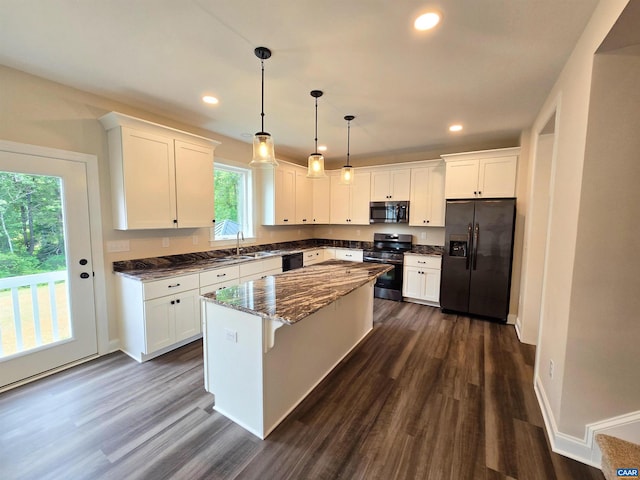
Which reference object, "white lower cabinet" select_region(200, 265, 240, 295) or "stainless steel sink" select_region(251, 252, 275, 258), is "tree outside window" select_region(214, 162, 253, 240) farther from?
"white lower cabinet" select_region(200, 265, 240, 295)

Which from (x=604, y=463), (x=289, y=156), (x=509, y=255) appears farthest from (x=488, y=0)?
(x=289, y=156)

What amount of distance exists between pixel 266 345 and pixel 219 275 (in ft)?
6.07

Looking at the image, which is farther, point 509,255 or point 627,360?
point 509,255

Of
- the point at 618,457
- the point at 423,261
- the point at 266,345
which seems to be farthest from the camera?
the point at 423,261

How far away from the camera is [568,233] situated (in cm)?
173

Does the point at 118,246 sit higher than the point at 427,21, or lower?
lower

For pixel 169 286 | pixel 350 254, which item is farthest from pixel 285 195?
pixel 169 286

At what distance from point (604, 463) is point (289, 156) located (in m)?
5.32

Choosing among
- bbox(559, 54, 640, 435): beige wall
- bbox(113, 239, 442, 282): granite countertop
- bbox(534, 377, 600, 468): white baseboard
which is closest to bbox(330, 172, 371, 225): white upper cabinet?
bbox(113, 239, 442, 282): granite countertop

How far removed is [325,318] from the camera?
2477 millimetres

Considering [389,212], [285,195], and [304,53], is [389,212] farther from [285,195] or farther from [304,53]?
[304,53]

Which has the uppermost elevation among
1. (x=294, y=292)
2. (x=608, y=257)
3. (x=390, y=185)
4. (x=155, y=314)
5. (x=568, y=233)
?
(x=390, y=185)

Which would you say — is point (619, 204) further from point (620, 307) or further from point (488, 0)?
point (488, 0)

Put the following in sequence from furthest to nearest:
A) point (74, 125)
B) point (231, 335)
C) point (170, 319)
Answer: point (170, 319) → point (74, 125) → point (231, 335)
